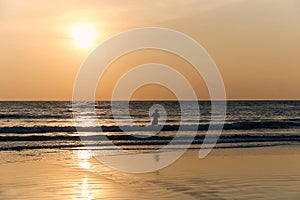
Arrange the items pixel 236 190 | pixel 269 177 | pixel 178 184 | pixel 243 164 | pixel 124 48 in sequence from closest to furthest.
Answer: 1. pixel 236 190
2. pixel 178 184
3. pixel 269 177
4. pixel 243 164
5. pixel 124 48

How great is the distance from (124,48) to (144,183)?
13.0 m

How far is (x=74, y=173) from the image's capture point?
538 inches

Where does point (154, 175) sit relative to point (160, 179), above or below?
above

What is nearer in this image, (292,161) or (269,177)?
(269,177)

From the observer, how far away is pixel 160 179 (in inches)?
504

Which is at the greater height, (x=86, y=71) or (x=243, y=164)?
(x=86, y=71)

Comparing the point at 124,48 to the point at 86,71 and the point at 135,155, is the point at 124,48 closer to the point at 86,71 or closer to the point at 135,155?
the point at 86,71

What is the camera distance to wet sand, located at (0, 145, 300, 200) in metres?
10.8

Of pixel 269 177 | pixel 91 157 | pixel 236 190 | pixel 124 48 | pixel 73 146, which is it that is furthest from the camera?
pixel 124 48

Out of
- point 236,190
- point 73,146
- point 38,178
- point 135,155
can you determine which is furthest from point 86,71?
point 236,190

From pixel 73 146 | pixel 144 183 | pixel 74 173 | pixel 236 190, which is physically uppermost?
pixel 73 146

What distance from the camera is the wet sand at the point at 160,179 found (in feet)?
35.4

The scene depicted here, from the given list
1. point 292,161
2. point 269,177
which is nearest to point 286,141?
point 292,161

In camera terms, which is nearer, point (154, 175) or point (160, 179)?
point (160, 179)
